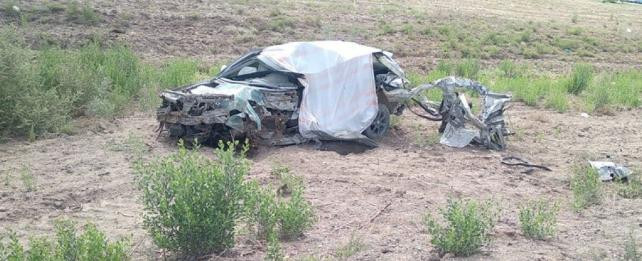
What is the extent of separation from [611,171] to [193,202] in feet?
20.3

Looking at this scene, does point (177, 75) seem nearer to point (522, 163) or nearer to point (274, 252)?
point (522, 163)

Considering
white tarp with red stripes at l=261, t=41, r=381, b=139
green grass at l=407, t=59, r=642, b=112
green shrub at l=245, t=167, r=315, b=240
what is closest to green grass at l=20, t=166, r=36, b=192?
green shrub at l=245, t=167, r=315, b=240

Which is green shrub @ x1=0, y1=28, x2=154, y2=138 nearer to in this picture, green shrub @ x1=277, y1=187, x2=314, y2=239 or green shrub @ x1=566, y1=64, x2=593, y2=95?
green shrub @ x1=277, y1=187, x2=314, y2=239

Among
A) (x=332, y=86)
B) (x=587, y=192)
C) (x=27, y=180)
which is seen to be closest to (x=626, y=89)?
(x=332, y=86)

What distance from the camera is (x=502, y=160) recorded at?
10969mm

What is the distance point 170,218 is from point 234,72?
571 centimetres

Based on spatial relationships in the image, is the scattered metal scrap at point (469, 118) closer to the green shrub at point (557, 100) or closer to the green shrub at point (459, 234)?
the green shrub at point (557, 100)

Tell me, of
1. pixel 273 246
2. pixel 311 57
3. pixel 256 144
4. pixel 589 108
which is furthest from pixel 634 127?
pixel 273 246

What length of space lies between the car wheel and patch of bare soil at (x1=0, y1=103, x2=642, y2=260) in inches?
6.2

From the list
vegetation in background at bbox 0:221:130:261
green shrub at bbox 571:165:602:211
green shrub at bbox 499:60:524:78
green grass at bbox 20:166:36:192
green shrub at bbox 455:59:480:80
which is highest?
vegetation in background at bbox 0:221:130:261

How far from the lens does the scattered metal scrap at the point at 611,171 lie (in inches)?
399

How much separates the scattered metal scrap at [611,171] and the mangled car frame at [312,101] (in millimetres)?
1680

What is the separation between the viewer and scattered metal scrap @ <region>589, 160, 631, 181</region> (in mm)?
10141

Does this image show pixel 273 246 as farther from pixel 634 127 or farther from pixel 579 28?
pixel 579 28
